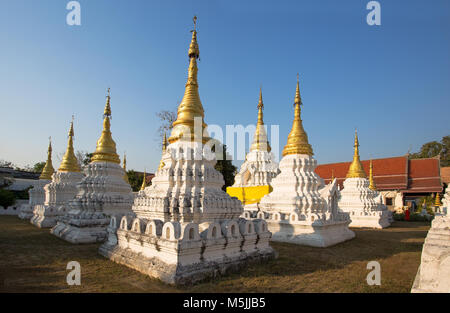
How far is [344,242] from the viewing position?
12234 mm

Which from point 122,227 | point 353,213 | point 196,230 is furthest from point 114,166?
point 353,213

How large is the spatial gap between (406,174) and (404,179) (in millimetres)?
1151

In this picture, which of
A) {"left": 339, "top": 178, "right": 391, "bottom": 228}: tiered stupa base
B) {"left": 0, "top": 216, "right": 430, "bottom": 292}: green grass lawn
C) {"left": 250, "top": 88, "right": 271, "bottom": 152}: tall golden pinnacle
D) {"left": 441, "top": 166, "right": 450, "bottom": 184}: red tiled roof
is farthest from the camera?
{"left": 441, "top": 166, "right": 450, "bottom": 184}: red tiled roof

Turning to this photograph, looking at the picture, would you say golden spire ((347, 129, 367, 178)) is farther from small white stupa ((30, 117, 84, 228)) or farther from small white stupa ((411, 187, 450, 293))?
small white stupa ((30, 117, 84, 228))

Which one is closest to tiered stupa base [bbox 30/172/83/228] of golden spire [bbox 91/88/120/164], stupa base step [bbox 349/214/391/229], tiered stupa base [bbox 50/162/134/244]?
tiered stupa base [bbox 50/162/134/244]

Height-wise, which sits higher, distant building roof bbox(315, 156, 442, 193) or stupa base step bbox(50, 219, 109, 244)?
distant building roof bbox(315, 156, 442, 193)

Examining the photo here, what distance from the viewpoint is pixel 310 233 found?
37.1 feet

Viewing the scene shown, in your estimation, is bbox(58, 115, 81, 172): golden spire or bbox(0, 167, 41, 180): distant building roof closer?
bbox(58, 115, 81, 172): golden spire

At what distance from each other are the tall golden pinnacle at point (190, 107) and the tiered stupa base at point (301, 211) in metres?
6.00

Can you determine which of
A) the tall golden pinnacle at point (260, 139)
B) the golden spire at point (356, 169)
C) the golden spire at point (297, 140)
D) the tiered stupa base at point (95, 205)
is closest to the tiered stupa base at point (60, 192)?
the tiered stupa base at point (95, 205)

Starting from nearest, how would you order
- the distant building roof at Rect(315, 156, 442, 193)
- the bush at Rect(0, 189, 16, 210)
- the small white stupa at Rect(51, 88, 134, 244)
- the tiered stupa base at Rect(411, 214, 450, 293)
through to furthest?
the tiered stupa base at Rect(411, 214, 450, 293) → the small white stupa at Rect(51, 88, 134, 244) → the bush at Rect(0, 189, 16, 210) → the distant building roof at Rect(315, 156, 442, 193)

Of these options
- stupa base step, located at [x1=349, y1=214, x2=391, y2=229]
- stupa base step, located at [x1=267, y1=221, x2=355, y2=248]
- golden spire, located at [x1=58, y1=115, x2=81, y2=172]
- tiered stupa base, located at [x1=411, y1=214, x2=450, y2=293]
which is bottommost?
stupa base step, located at [x1=349, y1=214, x2=391, y2=229]

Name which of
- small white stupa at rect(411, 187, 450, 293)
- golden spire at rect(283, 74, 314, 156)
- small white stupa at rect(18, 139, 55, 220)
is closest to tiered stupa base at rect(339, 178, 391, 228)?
golden spire at rect(283, 74, 314, 156)

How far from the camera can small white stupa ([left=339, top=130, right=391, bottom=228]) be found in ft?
64.3
